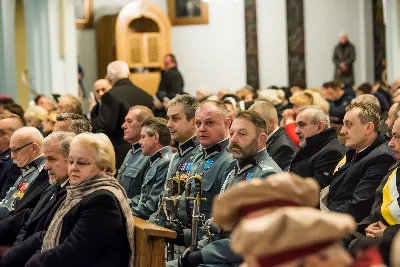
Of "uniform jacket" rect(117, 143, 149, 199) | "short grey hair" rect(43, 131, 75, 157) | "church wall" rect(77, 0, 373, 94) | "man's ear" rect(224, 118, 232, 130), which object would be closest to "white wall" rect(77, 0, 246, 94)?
"church wall" rect(77, 0, 373, 94)

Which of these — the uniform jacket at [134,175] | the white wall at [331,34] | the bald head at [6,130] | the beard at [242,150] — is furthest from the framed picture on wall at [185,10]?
the beard at [242,150]

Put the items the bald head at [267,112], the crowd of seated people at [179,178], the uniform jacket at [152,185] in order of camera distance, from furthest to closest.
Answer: the bald head at [267,112] < the uniform jacket at [152,185] < the crowd of seated people at [179,178]

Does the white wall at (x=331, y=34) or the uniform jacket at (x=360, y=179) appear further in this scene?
the white wall at (x=331, y=34)

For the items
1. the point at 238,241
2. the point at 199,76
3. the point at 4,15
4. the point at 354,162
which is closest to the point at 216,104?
the point at 354,162

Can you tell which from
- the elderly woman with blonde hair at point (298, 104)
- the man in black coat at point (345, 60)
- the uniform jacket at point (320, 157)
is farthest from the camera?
the man in black coat at point (345, 60)

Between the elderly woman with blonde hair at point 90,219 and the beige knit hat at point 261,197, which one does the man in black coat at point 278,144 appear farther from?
the beige knit hat at point 261,197

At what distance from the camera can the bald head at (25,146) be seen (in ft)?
A: 21.9

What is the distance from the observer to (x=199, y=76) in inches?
812

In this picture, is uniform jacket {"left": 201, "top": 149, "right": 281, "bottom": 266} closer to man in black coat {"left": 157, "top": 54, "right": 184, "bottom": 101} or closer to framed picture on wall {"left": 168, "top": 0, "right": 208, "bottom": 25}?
man in black coat {"left": 157, "top": 54, "right": 184, "bottom": 101}

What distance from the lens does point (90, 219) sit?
15.6ft

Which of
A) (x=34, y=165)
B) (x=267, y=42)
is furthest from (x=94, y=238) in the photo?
(x=267, y=42)

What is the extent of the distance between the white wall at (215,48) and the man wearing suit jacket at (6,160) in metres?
12.6

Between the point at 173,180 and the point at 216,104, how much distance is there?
53cm

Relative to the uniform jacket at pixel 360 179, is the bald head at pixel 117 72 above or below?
above
